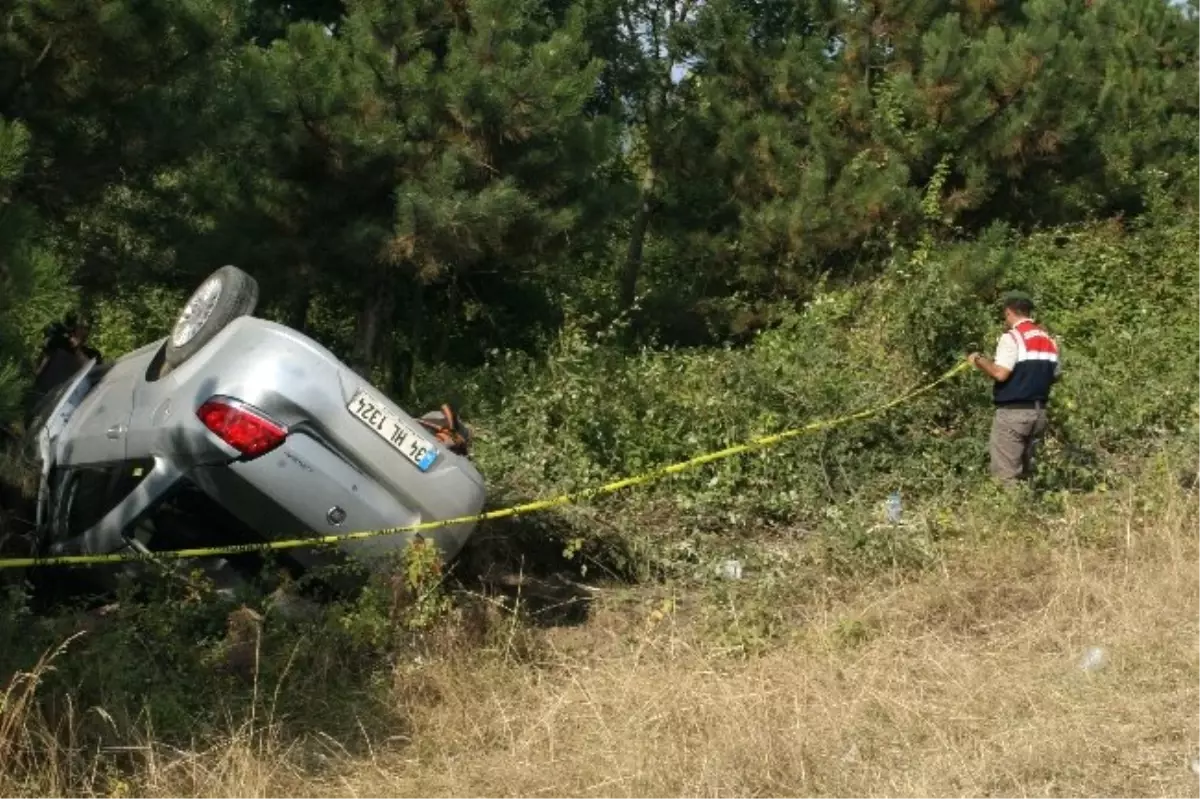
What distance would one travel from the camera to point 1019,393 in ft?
27.5

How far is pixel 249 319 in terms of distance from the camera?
6473 millimetres

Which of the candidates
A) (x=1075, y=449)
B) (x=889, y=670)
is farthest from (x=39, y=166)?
(x=1075, y=449)

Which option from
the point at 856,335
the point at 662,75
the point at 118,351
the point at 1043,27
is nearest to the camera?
the point at 856,335

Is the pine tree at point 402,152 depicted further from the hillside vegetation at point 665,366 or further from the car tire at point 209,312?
the car tire at point 209,312

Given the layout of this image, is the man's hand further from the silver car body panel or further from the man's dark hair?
the silver car body panel

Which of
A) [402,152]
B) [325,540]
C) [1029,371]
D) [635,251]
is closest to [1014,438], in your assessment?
[1029,371]

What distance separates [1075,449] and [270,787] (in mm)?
6081

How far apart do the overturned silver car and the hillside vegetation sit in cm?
32

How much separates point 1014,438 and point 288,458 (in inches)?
161

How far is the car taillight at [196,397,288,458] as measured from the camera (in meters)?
6.05

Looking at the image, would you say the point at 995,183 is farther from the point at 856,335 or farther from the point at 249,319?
the point at 249,319

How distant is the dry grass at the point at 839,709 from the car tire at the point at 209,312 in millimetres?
1658

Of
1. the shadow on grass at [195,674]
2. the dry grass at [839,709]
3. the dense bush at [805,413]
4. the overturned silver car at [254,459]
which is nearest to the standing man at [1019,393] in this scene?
the dense bush at [805,413]

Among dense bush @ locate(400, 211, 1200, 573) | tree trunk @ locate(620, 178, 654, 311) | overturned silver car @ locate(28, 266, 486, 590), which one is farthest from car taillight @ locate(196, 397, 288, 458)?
tree trunk @ locate(620, 178, 654, 311)
